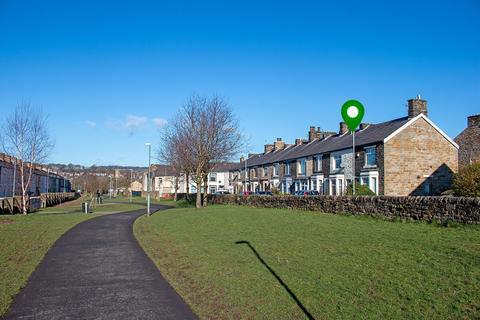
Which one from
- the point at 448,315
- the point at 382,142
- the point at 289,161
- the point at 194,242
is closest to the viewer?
the point at 448,315

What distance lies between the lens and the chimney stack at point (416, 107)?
39.6 m

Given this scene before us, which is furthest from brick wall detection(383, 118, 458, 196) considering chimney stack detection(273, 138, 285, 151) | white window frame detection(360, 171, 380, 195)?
chimney stack detection(273, 138, 285, 151)

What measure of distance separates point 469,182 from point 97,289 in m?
16.9

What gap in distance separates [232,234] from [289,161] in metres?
43.0

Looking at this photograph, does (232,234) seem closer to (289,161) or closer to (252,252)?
(252,252)

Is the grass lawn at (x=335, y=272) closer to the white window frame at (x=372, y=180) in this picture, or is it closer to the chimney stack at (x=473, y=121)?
the white window frame at (x=372, y=180)

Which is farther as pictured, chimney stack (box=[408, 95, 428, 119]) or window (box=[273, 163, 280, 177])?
window (box=[273, 163, 280, 177])

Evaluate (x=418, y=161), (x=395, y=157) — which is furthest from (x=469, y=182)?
(x=418, y=161)

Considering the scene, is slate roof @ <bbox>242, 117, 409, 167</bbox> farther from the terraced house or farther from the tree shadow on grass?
the tree shadow on grass

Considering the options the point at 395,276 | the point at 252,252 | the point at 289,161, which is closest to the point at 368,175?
the point at 289,161

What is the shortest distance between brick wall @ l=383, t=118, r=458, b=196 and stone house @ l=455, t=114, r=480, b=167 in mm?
3485

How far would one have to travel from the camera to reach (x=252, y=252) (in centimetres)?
1254

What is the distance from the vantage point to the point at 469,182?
19.7 meters

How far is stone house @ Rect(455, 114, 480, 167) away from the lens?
42.8m
